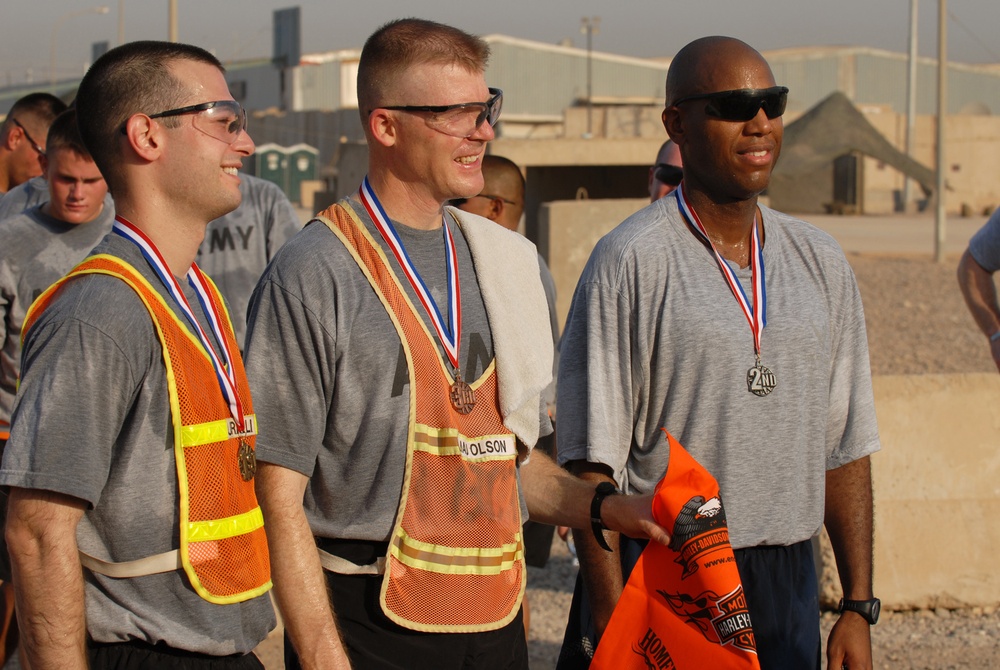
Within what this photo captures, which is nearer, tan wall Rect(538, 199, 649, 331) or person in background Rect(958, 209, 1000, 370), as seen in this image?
person in background Rect(958, 209, 1000, 370)

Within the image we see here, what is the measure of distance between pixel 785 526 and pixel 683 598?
1.94 ft

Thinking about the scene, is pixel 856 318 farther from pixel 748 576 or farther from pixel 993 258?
pixel 993 258

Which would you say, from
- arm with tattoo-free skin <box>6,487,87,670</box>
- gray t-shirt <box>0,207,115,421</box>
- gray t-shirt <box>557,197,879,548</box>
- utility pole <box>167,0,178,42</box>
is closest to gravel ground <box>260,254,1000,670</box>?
Answer: gray t-shirt <box>0,207,115,421</box>

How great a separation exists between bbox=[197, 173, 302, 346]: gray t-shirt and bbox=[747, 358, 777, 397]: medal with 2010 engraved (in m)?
3.68

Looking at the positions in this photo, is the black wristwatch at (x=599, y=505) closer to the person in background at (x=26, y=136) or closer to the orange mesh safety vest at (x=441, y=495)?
the orange mesh safety vest at (x=441, y=495)

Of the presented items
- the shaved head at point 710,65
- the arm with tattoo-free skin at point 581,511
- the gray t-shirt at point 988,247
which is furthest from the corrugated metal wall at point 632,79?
the arm with tattoo-free skin at point 581,511

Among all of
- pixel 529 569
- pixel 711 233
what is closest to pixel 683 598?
pixel 711 233

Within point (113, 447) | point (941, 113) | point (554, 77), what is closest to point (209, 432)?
point (113, 447)

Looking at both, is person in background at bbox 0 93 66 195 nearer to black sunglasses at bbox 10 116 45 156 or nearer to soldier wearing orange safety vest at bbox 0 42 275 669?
black sunglasses at bbox 10 116 45 156

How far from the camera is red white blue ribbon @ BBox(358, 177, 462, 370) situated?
302cm

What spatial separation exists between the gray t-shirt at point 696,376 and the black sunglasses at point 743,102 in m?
0.30

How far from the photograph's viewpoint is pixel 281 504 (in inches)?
112

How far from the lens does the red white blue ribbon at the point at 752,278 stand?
Answer: 130 inches

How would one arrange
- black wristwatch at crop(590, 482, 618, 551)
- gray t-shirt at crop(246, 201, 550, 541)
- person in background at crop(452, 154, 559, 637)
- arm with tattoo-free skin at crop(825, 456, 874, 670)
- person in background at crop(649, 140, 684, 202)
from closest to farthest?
gray t-shirt at crop(246, 201, 550, 541)
black wristwatch at crop(590, 482, 618, 551)
arm with tattoo-free skin at crop(825, 456, 874, 670)
person in background at crop(452, 154, 559, 637)
person in background at crop(649, 140, 684, 202)
